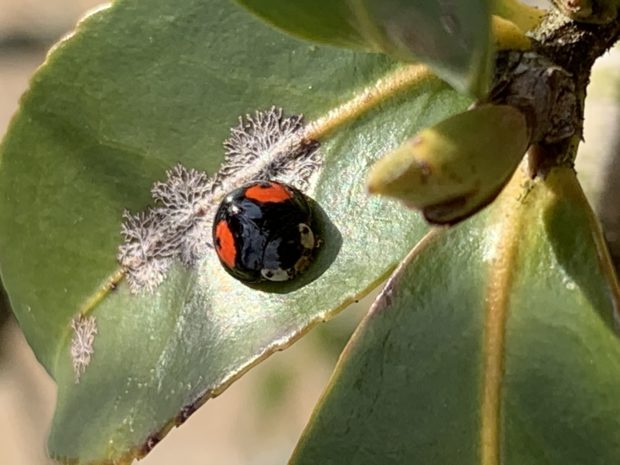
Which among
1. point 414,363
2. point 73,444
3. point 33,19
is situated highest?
point 33,19

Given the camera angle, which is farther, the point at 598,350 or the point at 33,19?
the point at 33,19

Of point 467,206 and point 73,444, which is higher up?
point 467,206

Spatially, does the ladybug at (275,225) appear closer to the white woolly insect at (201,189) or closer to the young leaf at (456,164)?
the white woolly insect at (201,189)

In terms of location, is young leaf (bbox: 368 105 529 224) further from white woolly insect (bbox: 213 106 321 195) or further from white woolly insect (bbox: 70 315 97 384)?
white woolly insect (bbox: 70 315 97 384)

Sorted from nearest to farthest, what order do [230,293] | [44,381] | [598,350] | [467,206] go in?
1. [467,206]
2. [598,350]
3. [230,293]
4. [44,381]

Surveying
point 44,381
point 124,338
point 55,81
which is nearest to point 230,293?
point 124,338

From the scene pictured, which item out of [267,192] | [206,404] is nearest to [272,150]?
[267,192]

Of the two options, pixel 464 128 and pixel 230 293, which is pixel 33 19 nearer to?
pixel 230 293

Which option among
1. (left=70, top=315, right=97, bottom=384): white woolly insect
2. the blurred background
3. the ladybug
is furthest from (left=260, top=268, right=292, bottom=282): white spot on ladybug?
the blurred background

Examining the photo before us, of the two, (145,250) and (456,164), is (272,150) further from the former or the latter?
(456,164)

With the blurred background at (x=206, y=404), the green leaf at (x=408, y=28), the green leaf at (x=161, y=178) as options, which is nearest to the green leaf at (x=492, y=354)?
the green leaf at (x=161, y=178)
